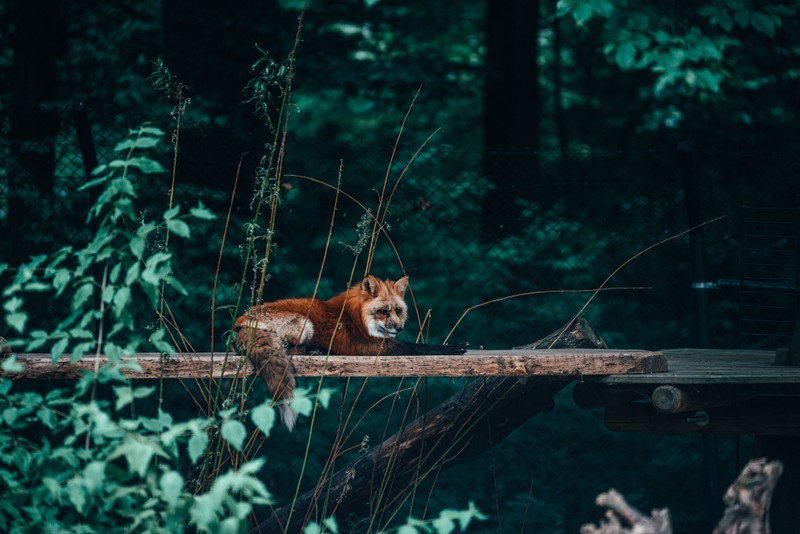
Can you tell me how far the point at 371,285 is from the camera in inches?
177

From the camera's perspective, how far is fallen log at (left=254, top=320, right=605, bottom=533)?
451 cm

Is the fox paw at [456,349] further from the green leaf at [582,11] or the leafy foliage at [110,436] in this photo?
the green leaf at [582,11]

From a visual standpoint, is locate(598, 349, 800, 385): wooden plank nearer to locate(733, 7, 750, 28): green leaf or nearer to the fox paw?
the fox paw

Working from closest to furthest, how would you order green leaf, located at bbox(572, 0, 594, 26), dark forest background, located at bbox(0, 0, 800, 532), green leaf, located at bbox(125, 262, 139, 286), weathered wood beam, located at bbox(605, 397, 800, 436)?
1. green leaf, located at bbox(125, 262, 139, 286)
2. weathered wood beam, located at bbox(605, 397, 800, 436)
3. dark forest background, located at bbox(0, 0, 800, 532)
4. green leaf, located at bbox(572, 0, 594, 26)

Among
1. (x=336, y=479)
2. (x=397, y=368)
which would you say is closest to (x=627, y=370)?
(x=397, y=368)

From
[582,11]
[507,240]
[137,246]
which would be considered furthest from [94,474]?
[582,11]

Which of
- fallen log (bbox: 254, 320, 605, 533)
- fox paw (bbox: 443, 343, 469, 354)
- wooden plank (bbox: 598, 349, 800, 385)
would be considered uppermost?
fox paw (bbox: 443, 343, 469, 354)

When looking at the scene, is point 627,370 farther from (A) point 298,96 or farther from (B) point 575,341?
(A) point 298,96

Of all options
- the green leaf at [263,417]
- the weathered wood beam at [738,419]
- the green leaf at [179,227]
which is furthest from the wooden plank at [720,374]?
the green leaf at [179,227]

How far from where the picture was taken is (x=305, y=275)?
5.88 m

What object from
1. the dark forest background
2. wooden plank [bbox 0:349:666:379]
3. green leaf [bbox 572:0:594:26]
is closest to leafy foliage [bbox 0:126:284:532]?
wooden plank [bbox 0:349:666:379]

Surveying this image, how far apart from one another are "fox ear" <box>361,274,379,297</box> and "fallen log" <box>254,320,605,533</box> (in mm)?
695

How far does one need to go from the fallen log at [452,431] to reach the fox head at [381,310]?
50 centimetres

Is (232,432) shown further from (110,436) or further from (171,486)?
(110,436)
